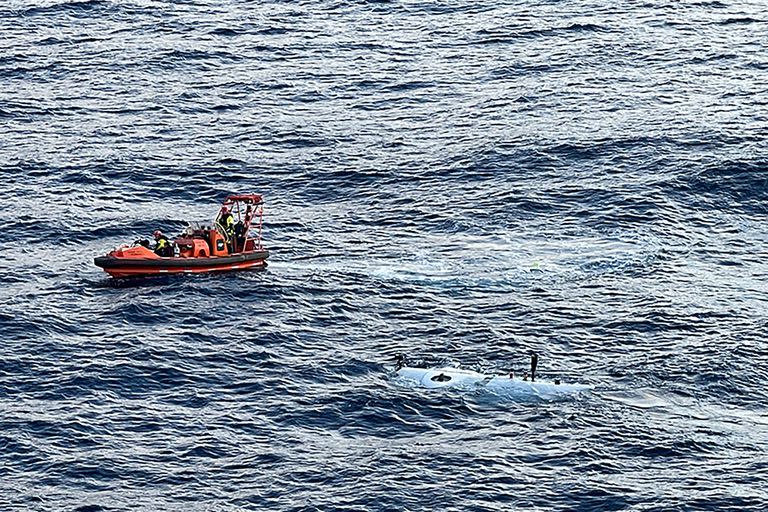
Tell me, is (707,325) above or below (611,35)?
below

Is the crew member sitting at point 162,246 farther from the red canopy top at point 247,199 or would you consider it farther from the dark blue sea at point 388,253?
the red canopy top at point 247,199

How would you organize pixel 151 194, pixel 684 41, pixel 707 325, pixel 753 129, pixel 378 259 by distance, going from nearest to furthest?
pixel 707 325, pixel 378 259, pixel 151 194, pixel 753 129, pixel 684 41

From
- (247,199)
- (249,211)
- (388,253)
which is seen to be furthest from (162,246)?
(388,253)

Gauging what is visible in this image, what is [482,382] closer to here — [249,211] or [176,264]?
[176,264]

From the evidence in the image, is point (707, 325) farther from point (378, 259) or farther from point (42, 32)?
point (42, 32)

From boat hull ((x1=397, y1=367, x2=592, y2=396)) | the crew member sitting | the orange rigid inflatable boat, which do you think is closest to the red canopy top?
the orange rigid inflatable boat

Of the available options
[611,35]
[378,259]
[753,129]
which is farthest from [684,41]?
[378,259]
